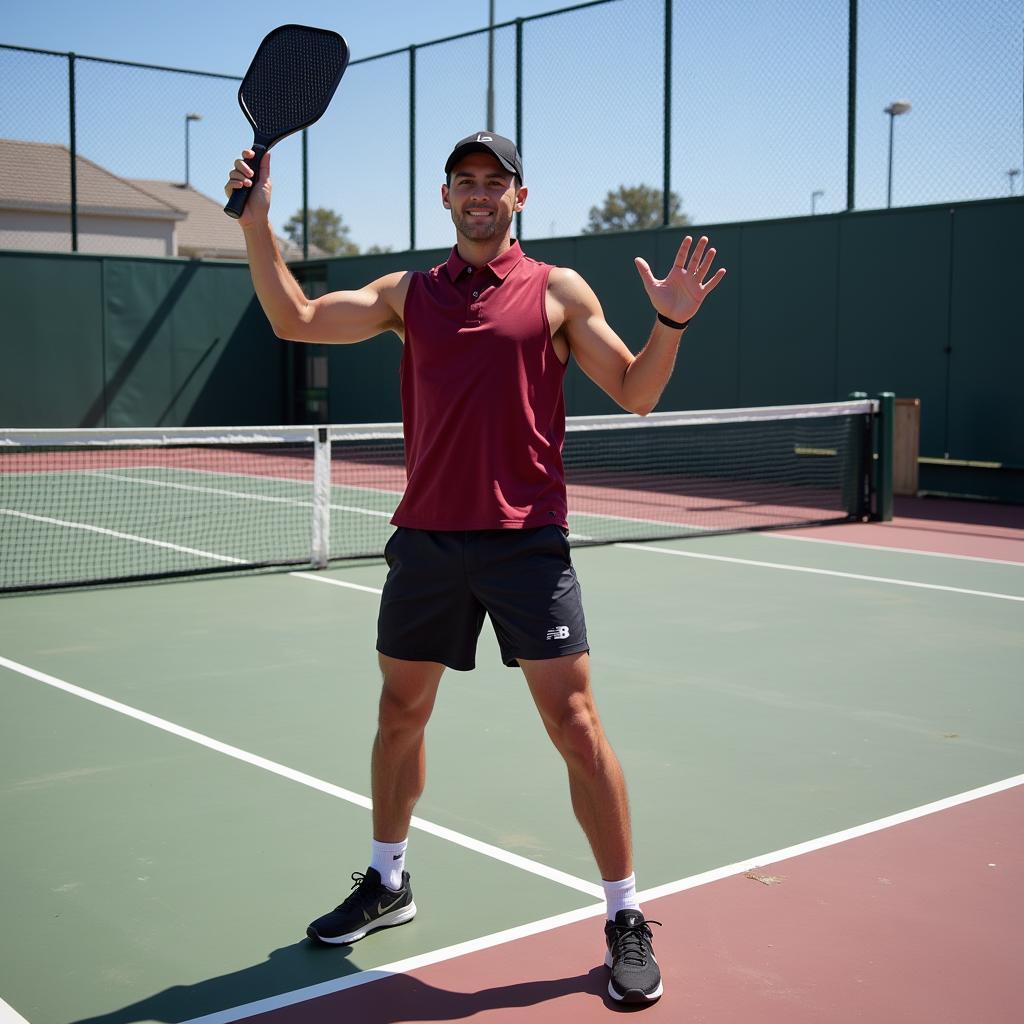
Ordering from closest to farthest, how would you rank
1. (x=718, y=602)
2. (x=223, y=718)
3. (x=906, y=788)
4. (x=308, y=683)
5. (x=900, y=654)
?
(x=906, y=788)
(x=223, y=718)
(x=308, y=683)
(x=900, y=654)
(x=718, y=602)

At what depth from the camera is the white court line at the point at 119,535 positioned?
10078 millimetres

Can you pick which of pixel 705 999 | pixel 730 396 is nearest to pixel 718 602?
pixel 705 999

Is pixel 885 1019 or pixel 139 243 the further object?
pixel 139 243

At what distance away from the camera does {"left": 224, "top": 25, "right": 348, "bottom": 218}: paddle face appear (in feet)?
11.9

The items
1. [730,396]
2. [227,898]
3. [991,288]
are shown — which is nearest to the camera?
[227,898]

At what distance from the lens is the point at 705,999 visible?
3.16 metres

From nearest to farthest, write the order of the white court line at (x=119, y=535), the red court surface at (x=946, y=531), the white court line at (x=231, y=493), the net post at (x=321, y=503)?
the net post at (x=321, y=503), the white court line at (x=119, y=535), the red court surface at (x=946, y=531), the white court line at (x=231, y=493)

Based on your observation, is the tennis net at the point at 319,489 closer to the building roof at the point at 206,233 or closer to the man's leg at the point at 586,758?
the man's leg at the point at 586,758

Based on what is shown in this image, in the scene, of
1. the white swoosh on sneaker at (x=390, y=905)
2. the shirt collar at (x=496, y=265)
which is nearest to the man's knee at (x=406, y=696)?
the white swoosh on sneaker at (x=390, y=905)

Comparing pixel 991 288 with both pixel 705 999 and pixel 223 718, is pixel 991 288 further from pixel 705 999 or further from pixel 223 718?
pixel 705 999

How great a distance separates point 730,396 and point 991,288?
3.64 m

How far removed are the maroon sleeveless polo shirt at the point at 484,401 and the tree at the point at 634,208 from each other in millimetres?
15060

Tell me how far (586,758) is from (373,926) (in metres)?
0.75

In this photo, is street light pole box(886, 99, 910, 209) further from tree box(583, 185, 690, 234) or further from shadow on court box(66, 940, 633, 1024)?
shadow on court box(66, 940, 633, 1024)
